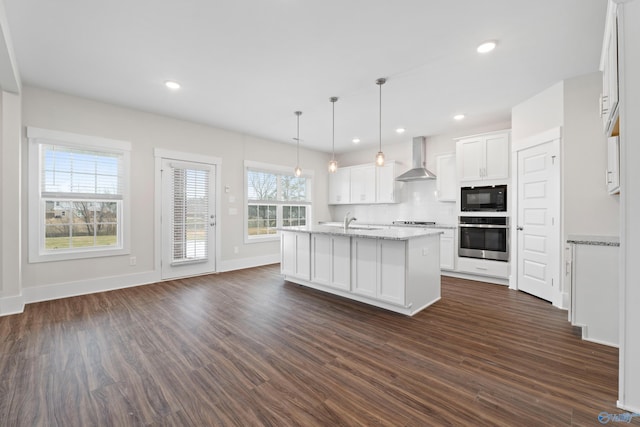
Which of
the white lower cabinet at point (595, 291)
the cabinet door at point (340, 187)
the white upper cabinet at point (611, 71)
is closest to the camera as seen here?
the white upper cabinet at point (611, 71)

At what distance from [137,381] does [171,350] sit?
425mm

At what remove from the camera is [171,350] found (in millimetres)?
2326

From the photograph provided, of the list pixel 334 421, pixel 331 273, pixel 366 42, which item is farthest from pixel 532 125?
pixel 334 421

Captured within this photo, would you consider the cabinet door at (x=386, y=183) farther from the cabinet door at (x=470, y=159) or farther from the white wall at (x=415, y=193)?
the cabinet door at (x=470, y=159)

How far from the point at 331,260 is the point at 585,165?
3.15 metres

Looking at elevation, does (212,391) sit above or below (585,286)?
below

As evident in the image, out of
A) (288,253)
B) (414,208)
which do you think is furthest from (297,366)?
(414,208)

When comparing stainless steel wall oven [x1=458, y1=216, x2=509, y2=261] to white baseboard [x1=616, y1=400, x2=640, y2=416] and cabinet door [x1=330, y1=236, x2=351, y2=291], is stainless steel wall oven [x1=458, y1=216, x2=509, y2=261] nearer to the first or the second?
cabinet door [x1=330, y1=236, x2=351, y2=291]

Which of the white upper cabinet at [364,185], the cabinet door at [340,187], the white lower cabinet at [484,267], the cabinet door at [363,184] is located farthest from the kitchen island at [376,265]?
the cabinet door at [340,187]

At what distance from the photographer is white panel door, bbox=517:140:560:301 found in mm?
3426

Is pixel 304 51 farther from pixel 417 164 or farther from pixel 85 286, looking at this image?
pixel 85 286

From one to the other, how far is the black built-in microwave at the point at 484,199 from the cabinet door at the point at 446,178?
1.01ft

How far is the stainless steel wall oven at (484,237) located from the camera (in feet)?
14.5

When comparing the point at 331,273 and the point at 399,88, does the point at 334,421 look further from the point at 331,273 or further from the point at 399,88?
the point at 399,88
